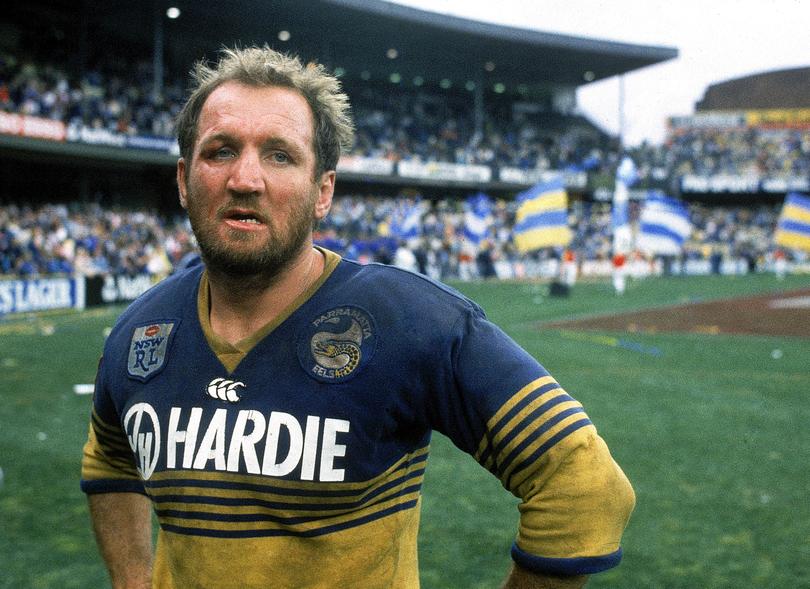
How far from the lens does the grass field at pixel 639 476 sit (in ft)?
14.7

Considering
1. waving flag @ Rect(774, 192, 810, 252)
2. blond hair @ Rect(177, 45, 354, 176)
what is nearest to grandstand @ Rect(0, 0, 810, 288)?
waving flag @ Rect(774, 192, 810, 252)

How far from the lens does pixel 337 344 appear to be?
184cm

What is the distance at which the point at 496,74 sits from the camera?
48.4m

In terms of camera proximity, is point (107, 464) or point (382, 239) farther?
point (382, 239)

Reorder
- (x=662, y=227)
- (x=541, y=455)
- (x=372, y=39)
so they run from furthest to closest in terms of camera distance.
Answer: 1. (x=372, y=39)
2. (x=662, y=227)
3. (x=541, y=455)

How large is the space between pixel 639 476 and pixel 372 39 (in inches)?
1427

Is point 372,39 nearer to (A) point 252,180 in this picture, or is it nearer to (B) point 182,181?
(B) point 182,181

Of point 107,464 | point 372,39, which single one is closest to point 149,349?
point 107,464

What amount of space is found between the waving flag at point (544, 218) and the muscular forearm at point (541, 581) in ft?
64.4

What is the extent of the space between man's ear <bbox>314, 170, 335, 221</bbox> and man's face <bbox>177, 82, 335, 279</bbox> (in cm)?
7

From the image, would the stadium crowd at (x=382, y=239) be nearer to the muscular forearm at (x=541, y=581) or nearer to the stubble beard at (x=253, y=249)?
the stubble beard at (x=253, y=249)

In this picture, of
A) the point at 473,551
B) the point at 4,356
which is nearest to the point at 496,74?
the point at 4,356

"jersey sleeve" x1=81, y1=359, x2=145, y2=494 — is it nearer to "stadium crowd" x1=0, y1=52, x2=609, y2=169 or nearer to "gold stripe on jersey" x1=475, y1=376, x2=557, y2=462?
"gold stripe on jersey" x1=475, y1=376, x2=557, y2=462

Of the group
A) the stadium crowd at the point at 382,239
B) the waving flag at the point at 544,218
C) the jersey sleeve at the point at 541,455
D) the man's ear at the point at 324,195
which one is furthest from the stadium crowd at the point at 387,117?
the jersey sleeve at the point at 541,455
